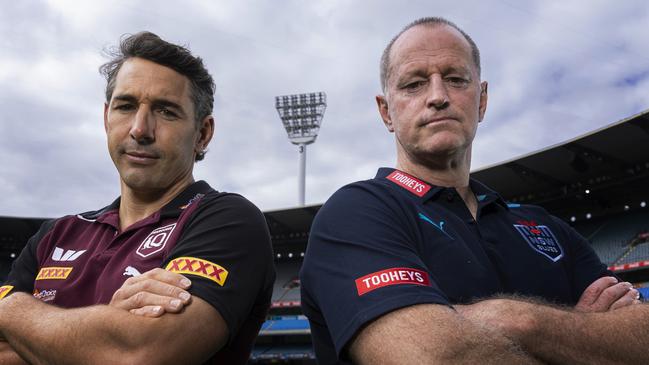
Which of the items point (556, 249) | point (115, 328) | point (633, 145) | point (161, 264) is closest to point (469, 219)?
point (556, 249)

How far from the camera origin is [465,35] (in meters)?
2.55

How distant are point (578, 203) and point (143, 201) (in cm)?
2260

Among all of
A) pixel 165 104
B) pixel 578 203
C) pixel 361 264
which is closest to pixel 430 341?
pixel 361 264

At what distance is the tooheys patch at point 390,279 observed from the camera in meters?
1.67

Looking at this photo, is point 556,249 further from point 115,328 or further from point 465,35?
point 115,328

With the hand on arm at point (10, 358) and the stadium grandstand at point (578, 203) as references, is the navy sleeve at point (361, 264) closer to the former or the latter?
the hand on arm at point (10, 358)

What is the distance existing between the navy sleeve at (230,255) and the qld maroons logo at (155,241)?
0.10 meters

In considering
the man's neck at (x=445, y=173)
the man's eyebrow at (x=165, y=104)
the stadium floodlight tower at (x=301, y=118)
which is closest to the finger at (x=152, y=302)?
the man's eyebrow at (x=165, y=104)

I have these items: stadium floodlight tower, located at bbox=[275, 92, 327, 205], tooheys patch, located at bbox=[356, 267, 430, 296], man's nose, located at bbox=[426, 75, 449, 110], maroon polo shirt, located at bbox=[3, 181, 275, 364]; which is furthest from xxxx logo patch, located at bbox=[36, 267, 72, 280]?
stadium floodlight tower, located at bbox=[275, 92, 327, 205]

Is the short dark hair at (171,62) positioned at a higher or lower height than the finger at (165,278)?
higher

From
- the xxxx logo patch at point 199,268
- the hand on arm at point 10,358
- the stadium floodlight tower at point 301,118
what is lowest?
the hand on arm at point 10,358

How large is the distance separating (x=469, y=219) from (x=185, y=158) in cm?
134

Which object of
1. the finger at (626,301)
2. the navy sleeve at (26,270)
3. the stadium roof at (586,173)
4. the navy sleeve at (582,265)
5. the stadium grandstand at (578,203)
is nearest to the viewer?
the finger at (626,301)

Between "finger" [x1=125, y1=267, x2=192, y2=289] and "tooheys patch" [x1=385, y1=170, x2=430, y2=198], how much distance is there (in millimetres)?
932
